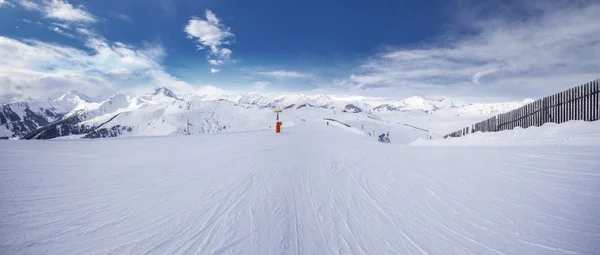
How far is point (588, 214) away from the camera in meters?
3.40

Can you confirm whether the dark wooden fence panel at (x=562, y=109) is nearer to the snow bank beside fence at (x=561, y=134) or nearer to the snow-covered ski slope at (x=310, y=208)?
the snow bank beside fence at (x=561, y=134)

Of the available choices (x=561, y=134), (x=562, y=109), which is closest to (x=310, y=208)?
(x=561, y=134)

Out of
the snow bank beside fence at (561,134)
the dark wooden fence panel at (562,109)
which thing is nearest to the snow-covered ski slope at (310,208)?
the snow bank beside fence at (561,134)

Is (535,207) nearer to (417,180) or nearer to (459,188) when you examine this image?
(459,188)

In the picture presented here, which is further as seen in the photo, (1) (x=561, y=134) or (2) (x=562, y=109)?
(2) (x=562, y=109)

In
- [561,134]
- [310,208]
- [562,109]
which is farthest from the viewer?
[562,109]

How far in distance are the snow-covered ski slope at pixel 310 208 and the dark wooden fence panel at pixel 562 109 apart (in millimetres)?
4504

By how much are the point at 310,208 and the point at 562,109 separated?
523 inches

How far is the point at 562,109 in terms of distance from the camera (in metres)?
10.9

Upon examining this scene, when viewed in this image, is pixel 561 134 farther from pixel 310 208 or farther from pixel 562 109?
pixel 310 208

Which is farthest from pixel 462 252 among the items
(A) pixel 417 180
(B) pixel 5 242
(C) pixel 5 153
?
(C) pixel 5 153

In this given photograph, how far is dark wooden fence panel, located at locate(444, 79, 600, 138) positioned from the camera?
380 inches

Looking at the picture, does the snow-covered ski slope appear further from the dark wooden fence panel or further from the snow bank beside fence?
the dark wooden fence panel

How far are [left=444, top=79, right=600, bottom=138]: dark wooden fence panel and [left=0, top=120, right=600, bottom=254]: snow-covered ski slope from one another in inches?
177
